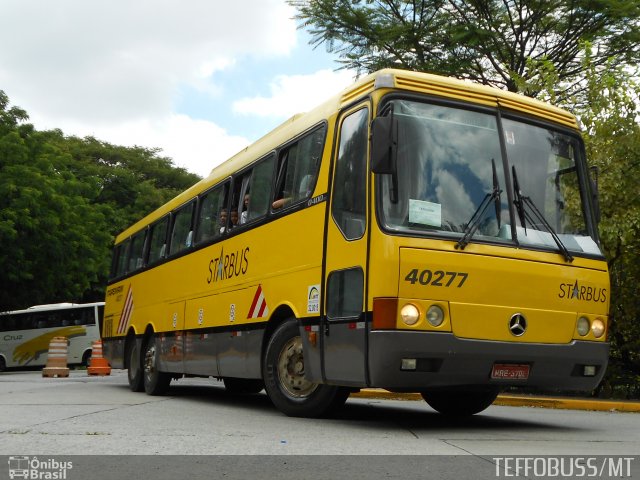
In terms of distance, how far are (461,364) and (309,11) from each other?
13857 mm

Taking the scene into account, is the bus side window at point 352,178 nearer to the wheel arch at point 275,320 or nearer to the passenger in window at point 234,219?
the wheel arch at point 275,320

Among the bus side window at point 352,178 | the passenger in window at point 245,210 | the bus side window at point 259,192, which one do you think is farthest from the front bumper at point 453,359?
the passenger in window at point 245,210

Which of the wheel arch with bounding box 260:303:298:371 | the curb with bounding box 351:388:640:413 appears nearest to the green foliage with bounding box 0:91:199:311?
the curb with bounding box 351:388:640:413

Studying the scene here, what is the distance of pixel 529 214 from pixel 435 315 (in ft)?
5.03

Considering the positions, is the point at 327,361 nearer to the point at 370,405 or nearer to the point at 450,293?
the point at 450,293

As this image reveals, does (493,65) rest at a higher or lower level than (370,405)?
higher

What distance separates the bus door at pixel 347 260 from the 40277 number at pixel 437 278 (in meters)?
0.47

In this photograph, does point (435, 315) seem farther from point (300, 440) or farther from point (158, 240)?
point (158, 240)

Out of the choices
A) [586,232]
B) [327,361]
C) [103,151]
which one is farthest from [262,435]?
[103,151]

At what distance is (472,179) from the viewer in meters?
8.23

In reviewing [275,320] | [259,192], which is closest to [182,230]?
[259,192]

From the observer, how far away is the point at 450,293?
25.5ft
